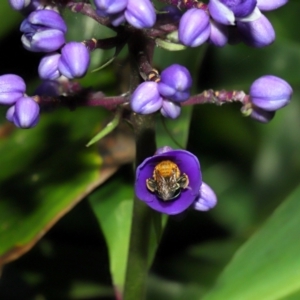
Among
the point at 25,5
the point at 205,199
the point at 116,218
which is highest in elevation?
the point at 25,5

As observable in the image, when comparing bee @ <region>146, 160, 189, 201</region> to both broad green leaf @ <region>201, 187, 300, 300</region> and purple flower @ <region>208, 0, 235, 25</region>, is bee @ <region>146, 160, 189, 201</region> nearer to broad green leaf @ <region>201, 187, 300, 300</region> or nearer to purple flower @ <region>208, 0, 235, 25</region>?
purple flower @ <region>208, 0, 235, 25</region>

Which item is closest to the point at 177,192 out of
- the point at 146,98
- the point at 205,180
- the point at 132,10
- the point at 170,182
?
the point at 170,182

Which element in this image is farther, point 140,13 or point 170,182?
point 170,182

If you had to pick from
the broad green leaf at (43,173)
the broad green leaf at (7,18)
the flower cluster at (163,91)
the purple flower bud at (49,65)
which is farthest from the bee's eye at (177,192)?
the broad green leaf at (7,18)

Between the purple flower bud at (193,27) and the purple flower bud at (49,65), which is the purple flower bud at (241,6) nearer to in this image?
the purple flower bud at (193,27)

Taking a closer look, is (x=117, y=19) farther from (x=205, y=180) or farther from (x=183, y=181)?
(x=205, y=180)

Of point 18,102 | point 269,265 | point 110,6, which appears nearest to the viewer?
point 110,6

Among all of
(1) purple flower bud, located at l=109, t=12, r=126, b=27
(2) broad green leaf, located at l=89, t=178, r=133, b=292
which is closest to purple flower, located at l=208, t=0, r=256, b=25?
(1) purple flower bud, located at l=109, t=12, r=126, b=27
